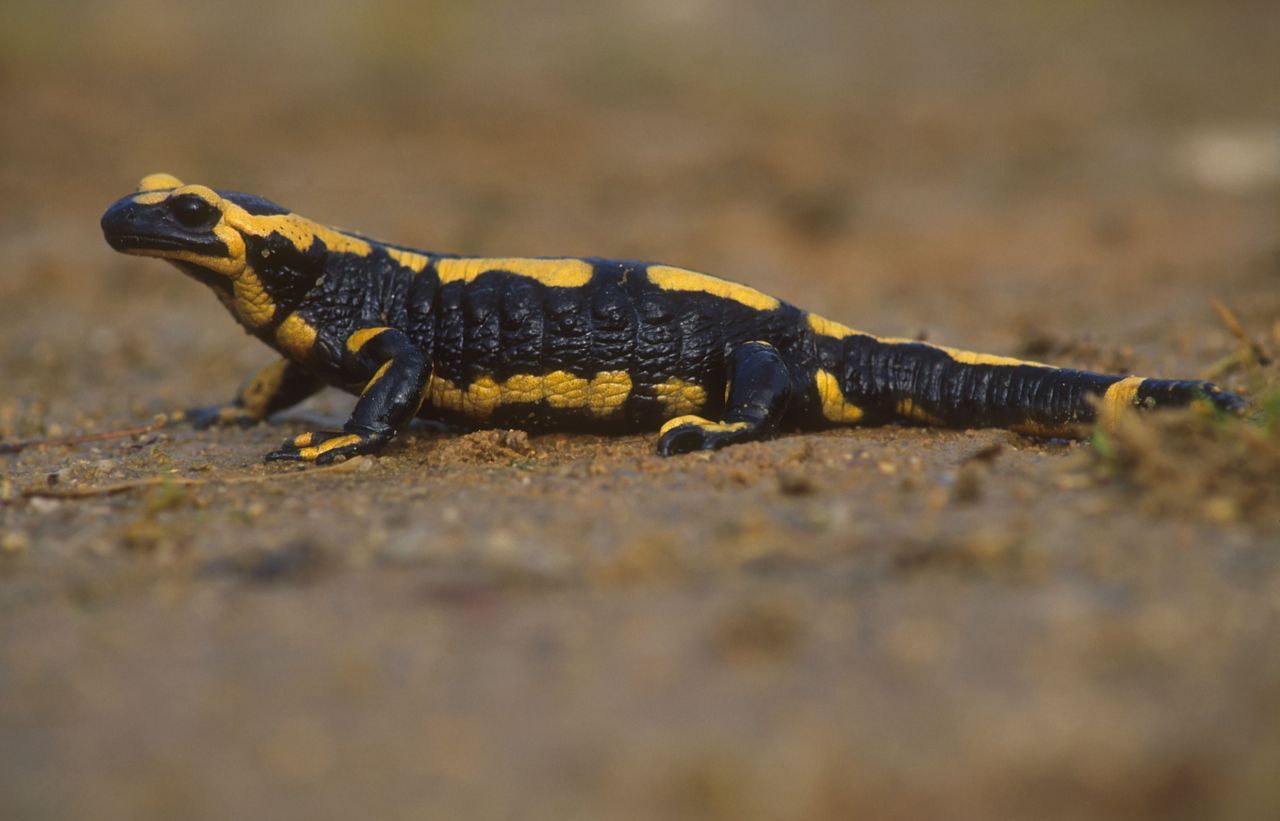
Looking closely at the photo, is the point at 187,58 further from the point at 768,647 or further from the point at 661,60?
the point at 768,647

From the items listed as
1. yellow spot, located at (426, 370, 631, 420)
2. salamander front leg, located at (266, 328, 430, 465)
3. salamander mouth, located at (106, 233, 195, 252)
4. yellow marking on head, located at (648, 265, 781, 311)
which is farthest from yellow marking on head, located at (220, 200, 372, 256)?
yellow marking on head, located at (648, 265, 781, 311)

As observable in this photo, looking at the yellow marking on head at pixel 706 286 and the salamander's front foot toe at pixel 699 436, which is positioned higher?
the yellow marking on head at pixel 706 286

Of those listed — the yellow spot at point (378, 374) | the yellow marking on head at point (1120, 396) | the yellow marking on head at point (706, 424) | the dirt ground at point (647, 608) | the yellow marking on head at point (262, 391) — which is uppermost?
the yellow marking on head at point (1120, 396)

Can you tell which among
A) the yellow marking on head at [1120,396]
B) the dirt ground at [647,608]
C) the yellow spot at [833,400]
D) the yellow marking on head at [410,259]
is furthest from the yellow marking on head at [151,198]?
the yellow marking on head at [1120,396]

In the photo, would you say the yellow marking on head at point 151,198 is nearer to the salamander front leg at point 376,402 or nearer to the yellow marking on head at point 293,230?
the yellow marking on head at point 293,230

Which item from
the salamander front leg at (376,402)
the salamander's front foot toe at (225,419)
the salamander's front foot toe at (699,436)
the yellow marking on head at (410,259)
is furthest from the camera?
the salamander's front foot toe at (225,419)

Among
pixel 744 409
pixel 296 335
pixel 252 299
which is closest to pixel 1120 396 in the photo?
pixel 744 409

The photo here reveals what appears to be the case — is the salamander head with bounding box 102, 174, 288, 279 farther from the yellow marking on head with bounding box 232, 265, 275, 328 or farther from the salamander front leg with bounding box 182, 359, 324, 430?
the salamander front leg with bounding box 182, 359, 324, 430

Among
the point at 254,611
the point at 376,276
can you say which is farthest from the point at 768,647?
the point at 376,276
